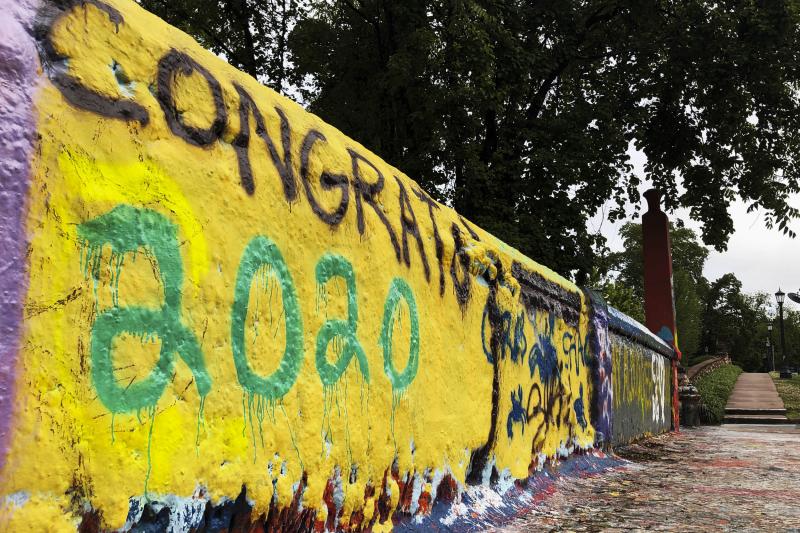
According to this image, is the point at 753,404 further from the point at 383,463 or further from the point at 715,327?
the point at 715,327

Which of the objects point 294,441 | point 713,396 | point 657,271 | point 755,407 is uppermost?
point 657,271

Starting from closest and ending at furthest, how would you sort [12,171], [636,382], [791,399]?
[12,171] → [636,382] → [791,399]

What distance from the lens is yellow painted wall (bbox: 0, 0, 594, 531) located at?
4.64 ft

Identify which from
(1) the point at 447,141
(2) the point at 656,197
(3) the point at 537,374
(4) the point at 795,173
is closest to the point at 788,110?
(4) the point at 795,173

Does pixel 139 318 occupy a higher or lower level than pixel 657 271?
lower

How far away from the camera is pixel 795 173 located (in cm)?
1320

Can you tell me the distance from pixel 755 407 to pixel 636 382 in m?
12.7

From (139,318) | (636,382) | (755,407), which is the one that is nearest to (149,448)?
(139,318)

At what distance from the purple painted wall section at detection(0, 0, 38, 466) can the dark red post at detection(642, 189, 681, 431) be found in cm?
1467

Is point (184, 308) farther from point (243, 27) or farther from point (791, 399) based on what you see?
point (791, 399)

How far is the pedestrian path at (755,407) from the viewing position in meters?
17.2

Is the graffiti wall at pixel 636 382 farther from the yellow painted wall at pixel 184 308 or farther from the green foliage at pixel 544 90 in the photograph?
the yellow painted wall at pixel 184 308

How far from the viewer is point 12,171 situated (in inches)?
53.1

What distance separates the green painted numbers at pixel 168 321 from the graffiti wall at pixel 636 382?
574cm
